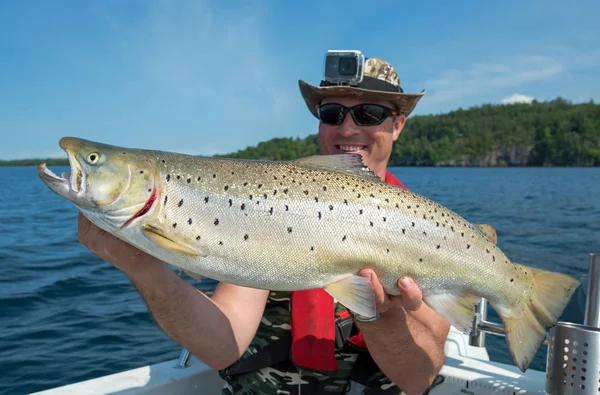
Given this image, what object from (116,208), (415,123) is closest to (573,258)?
(116,208)

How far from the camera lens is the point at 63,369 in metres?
6.80

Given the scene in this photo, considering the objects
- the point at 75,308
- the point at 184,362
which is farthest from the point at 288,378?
the point at 75,308

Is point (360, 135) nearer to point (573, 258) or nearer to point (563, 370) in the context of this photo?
point (563, 370)

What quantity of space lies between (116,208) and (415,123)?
532 feet

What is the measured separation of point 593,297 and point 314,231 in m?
1.80

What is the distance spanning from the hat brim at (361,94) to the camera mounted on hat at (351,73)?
103 millimetres

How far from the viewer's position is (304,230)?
2578 millimetres

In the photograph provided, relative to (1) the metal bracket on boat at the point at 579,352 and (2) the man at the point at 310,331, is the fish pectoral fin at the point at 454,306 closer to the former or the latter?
(2) the man at the point at 310,331

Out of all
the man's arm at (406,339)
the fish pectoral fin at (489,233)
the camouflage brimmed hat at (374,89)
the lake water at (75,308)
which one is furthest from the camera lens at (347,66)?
the lake water at (75,308)

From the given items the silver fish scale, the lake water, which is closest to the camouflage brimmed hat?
the silver fish scale

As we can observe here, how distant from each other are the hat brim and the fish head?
1845 mm

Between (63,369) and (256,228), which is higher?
(256,228)

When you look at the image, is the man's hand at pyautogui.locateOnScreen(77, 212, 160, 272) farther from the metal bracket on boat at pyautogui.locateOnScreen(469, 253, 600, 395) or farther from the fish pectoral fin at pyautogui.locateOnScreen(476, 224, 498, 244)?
the metal bracket on boat at pyautogui.locateOnScreen(469, 253, 600, 395)

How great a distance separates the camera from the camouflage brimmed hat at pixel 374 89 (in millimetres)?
3947
